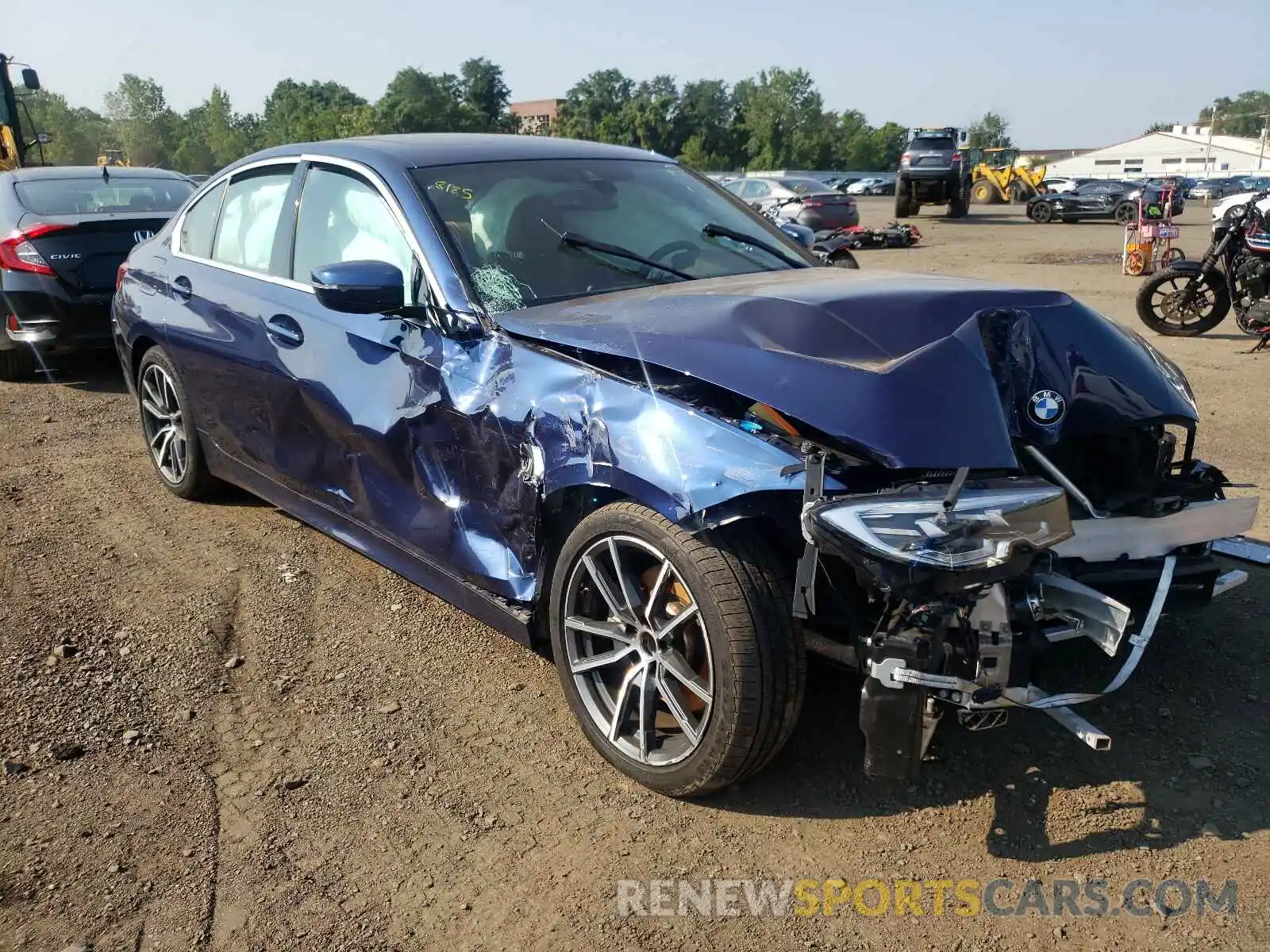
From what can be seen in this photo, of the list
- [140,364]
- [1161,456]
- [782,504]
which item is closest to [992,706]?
[782,504]

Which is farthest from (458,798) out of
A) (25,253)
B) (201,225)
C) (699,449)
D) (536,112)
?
(536,112)

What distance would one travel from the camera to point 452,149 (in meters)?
3.80

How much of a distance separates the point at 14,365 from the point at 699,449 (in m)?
7.83

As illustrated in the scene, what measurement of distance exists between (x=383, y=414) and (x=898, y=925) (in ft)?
7.05

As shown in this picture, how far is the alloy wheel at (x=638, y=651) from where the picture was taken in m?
2.68

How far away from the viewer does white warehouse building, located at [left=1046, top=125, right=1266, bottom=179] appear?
101188mm

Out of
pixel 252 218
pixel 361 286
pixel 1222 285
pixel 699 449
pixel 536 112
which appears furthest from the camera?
pixel 536 112

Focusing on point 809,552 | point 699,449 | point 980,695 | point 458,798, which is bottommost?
point 458,798

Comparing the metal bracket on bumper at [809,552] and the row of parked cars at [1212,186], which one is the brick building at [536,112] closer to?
the row of parked cars at [1212,186]

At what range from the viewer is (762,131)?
4156 inches

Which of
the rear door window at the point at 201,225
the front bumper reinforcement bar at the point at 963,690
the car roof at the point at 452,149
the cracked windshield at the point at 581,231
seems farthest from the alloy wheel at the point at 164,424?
the front bumper reinforcement bar at the point at 963,690

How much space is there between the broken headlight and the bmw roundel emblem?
1.27ft
